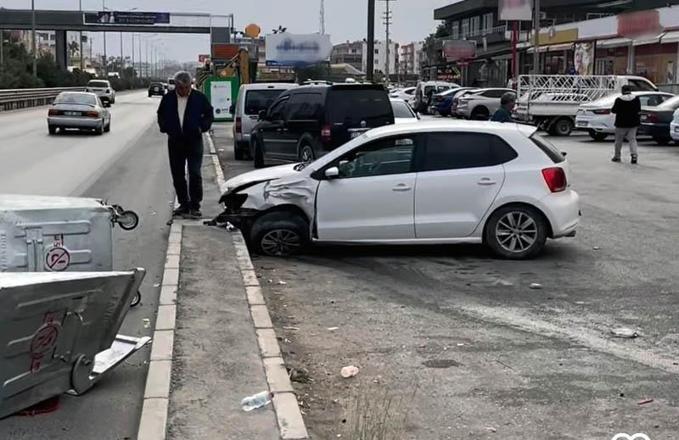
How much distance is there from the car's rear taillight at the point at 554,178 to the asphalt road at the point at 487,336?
83 cm

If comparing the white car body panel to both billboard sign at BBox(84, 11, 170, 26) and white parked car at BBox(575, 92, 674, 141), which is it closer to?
white parked car at BBox(575, 92, 674, 141)

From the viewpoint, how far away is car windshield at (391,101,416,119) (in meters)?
21.1

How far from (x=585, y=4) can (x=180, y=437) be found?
80.6 meters

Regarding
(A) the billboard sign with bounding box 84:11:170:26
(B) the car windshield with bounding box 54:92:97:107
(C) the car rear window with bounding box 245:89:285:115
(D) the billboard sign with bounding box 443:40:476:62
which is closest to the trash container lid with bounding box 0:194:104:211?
(C) the car rear window with bounding box 245:89:285:115

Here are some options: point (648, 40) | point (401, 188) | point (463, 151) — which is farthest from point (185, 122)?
point (648, 40)

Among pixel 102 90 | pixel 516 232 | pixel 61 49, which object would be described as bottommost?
pixel 516 232

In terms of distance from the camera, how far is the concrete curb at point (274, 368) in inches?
186

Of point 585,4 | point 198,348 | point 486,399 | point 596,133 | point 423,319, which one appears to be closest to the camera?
point 486,399

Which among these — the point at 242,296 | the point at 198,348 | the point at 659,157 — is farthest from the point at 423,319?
the point at 659,157

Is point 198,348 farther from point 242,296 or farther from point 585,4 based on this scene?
point 585,4

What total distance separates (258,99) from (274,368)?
56.0 ft

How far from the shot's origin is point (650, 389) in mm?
5645

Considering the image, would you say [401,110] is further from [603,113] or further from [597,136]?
[597,136]

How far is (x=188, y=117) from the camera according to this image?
1083 centimetres
